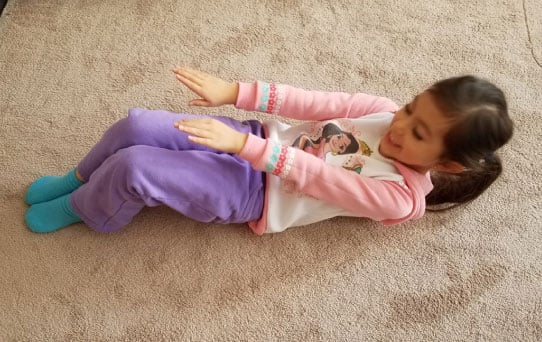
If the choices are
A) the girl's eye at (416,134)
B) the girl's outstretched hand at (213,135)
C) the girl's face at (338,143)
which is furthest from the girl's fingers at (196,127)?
the girl's eye at (416,134)

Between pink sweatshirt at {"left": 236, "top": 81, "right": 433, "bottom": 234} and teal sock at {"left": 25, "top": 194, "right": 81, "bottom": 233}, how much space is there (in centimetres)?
38

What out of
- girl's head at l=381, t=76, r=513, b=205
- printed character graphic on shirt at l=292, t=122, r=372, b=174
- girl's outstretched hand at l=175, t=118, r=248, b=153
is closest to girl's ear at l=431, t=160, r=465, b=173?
girl's head at l=381, t=76, r=513, b=205

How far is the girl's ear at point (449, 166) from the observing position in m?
0.90

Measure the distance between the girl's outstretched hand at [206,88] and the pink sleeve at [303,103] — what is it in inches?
0.8

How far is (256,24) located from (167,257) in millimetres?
699

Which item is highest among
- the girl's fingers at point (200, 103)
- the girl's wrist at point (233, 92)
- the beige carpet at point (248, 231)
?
the girl's wrist at point (233, 92)

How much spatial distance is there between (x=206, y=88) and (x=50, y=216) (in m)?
0.42

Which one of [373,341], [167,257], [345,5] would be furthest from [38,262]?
[345,5]

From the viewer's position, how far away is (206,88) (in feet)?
3.24

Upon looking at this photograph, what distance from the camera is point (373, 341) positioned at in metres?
1.03

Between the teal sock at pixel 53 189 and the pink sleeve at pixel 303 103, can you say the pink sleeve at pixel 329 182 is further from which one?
the teal sock at pixel 53 189

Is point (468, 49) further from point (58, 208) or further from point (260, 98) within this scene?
point (58, 208)

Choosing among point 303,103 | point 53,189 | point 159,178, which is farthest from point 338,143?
point 53,189

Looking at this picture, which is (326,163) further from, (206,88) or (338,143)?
(206,88)
